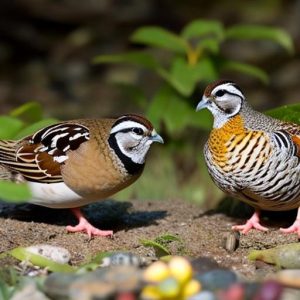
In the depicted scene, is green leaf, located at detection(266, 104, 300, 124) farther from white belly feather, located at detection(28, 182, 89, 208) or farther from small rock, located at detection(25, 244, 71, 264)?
small rock, located at detection(25, 244, 71, 264)

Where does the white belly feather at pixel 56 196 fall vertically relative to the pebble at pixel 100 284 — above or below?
above

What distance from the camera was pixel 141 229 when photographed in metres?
5.89

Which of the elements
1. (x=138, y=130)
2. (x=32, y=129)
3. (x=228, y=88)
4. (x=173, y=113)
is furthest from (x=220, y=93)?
(x=173, y=113)

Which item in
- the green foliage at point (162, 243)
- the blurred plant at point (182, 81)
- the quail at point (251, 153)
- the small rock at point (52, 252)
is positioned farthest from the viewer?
the blurred plant at point (182, 81)

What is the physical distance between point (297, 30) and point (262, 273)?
6709 millimetres

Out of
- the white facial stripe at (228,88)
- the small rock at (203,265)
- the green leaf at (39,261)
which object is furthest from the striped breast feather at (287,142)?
the green leaf at (39,261)

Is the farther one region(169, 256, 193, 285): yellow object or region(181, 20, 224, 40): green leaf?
region(181, 20, 224, 40): green leaf

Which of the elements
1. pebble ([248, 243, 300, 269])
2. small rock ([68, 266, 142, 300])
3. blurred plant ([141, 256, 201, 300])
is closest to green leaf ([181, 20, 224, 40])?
pebble ([248, 243, 300, 269])

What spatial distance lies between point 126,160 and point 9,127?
120 centimetres

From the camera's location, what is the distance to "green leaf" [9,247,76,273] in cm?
469

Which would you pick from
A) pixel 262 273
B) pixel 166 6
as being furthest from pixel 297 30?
pixel 262 273

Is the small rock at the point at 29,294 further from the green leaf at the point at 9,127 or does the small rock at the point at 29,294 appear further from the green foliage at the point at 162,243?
the green leaf at the point at 9,127

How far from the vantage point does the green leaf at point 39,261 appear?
185 inches

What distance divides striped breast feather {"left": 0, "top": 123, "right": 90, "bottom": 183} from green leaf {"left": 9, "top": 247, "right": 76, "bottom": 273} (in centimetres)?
87
